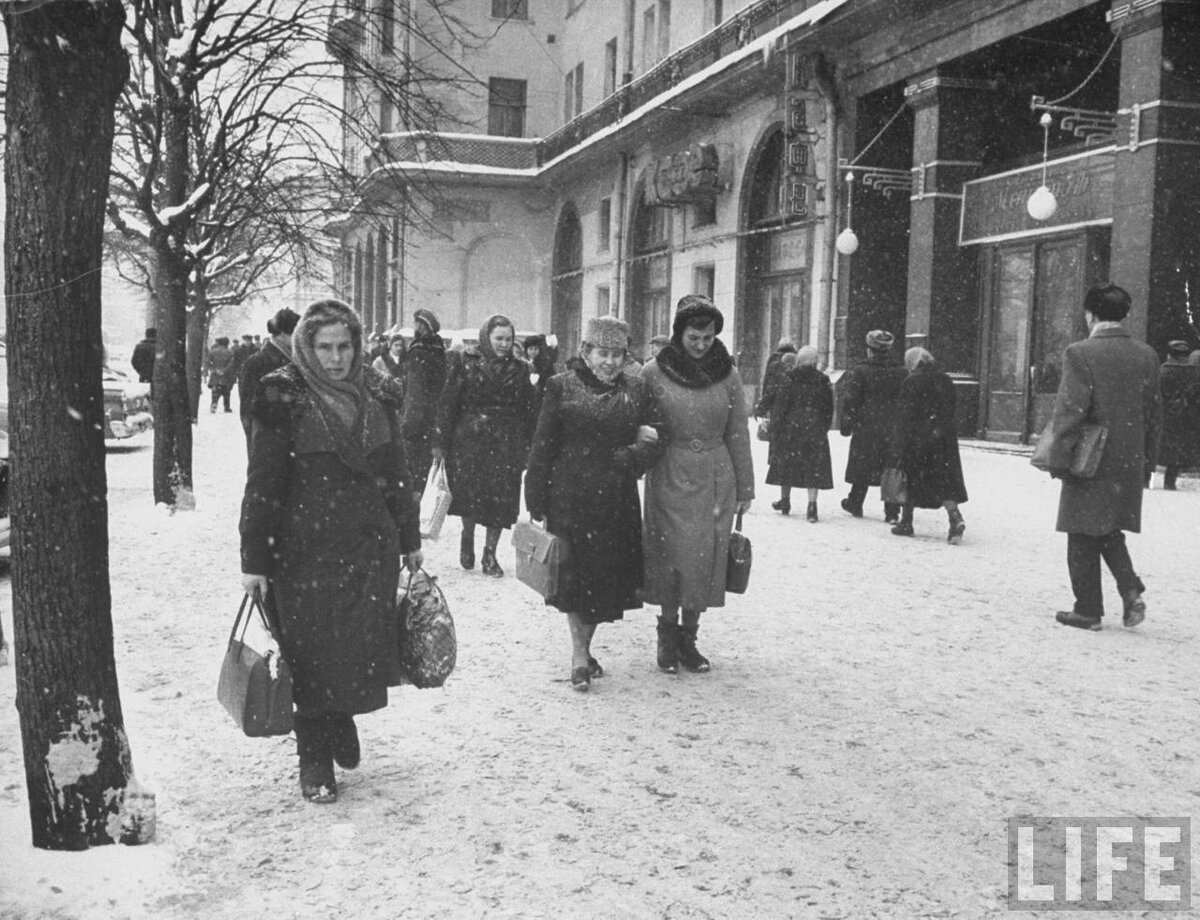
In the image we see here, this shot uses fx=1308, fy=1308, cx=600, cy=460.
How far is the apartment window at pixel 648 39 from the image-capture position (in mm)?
33281

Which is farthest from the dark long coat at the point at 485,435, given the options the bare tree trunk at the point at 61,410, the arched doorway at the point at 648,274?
the arched doorway at the point at 648,274

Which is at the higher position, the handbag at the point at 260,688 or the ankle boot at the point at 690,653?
the handbag at the point at 260,688

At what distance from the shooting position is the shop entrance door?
58.7ft

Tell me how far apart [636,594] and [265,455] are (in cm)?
237

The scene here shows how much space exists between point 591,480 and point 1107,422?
125 inches

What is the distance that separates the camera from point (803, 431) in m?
12.5

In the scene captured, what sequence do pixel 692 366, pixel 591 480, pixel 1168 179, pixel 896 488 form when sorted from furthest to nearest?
pixel 1168 179, pixel 896 488, pixel 692 366, pixel 591 480

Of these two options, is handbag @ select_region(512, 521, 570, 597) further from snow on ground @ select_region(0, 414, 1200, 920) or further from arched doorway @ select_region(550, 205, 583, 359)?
arched doorway @ select_region(550, 205, 583, 359)

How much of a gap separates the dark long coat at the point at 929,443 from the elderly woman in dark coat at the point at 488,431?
359cm

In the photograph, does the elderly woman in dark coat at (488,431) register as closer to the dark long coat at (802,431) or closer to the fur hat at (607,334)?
the fur hat at (607,334)

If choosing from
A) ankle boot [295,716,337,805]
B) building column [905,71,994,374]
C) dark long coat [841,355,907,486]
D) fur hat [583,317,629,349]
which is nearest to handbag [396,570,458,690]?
ankle boot [295,716,337,805]

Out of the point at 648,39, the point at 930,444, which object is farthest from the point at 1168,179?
the point at 648,39

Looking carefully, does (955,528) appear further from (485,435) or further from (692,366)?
(692,366)

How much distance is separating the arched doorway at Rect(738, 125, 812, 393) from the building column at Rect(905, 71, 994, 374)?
4451mm
